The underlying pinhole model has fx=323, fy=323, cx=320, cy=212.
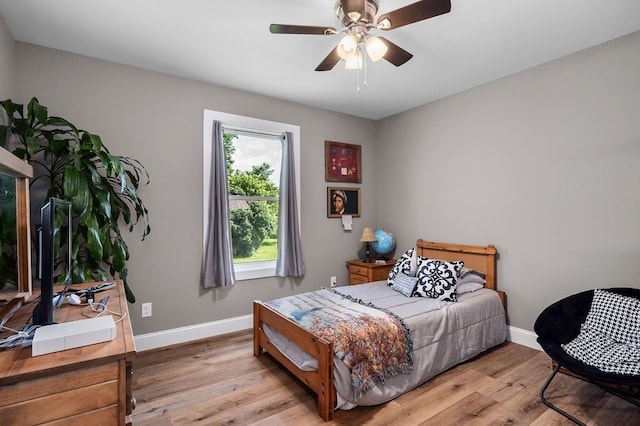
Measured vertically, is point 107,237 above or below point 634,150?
below

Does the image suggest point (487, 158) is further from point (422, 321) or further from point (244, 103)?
point (244, 103)

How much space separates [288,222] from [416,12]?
2.51 meters

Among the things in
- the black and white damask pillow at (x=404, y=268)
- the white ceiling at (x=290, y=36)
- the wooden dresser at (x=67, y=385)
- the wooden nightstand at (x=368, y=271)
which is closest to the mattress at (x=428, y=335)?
the black and white damask pillow at (x=404, y=268)

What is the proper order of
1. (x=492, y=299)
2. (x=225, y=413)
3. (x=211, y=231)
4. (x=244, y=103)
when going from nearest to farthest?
(x=225, y=413), (x=492, y=299), (x=211, y=231), (x=244, y=103)

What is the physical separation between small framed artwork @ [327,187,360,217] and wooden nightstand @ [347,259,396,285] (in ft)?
2.22

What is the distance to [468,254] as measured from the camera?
350 centimetres

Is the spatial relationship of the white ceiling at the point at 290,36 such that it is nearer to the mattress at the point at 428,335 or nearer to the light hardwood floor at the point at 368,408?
the mattress at the point at 428,335

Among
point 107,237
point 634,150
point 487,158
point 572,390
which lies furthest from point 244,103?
point 572,390

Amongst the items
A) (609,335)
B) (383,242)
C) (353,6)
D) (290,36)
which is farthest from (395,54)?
(383,242)

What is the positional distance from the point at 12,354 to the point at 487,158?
12.2ft

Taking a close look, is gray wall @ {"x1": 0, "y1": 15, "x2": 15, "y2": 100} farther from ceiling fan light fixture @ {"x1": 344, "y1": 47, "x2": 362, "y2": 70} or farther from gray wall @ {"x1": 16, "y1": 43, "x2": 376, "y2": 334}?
ceiling fan light fixture @ {"x1": 344, "y1": 47, "x2": 362, "y2": 70}

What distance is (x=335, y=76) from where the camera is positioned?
3.16m

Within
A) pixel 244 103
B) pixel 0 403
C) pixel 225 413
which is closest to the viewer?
pixel 0 403

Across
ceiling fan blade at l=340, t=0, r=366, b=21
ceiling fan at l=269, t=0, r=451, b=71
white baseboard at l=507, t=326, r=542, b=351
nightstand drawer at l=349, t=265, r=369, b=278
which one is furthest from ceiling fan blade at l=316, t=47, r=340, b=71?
white baseboard at l=507, t=326, r=542, b=351
